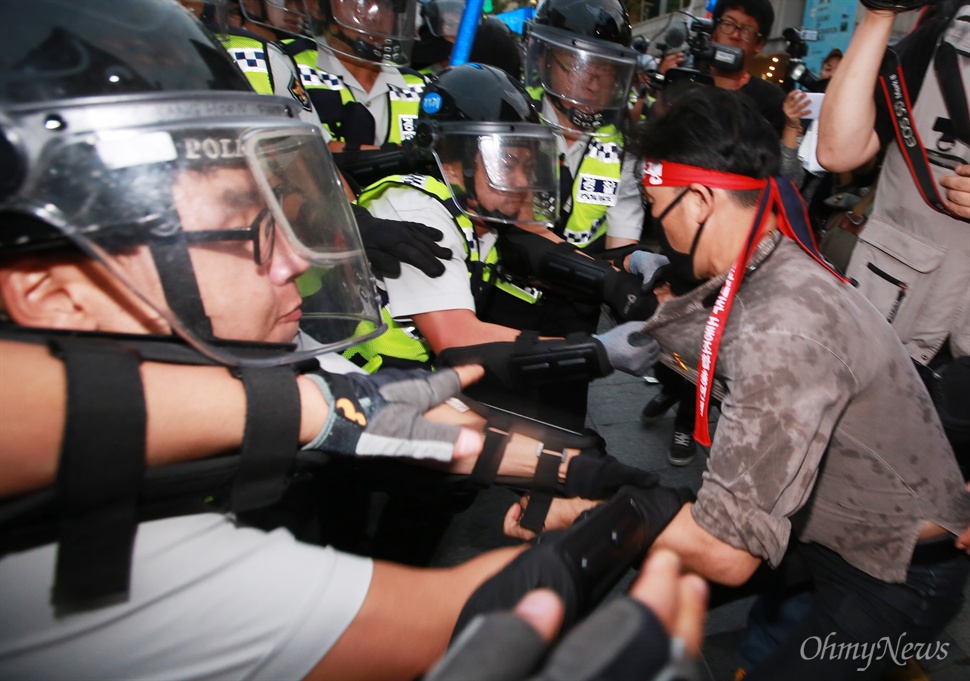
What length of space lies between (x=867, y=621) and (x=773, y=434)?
0.67 m

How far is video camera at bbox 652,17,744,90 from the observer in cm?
377

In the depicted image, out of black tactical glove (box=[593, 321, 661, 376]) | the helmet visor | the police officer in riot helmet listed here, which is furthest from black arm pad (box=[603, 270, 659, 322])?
the helmet visor

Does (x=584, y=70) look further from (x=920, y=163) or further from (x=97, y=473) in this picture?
(x=97, y=473)

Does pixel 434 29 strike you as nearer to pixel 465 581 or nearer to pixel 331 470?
pixel 331 470

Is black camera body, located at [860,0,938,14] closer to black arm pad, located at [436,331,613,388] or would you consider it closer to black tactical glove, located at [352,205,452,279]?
black arm pad, located at [436,331,613,388]

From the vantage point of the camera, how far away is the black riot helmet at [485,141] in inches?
81.6

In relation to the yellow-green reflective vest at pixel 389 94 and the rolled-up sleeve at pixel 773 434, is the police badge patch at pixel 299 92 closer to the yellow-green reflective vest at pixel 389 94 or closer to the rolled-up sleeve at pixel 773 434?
the yellow-green reflective vest at pixel 389 94

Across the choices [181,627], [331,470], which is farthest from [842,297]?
[181,627]

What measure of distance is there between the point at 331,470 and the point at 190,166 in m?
0.91

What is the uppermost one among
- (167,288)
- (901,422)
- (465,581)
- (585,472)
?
(167,288)

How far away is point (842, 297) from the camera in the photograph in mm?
1371

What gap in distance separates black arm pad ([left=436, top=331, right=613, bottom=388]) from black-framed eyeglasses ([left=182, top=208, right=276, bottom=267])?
0.77m

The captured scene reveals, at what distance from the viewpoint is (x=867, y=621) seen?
1.51m

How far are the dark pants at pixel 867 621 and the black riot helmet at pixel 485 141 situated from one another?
1.44 metres
